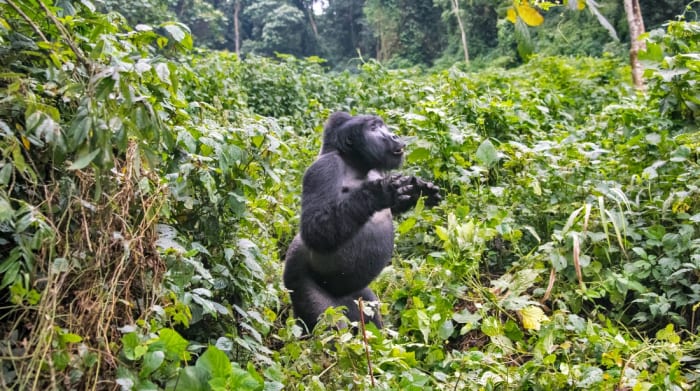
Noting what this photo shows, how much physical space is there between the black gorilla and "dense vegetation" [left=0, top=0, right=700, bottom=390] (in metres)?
0.24

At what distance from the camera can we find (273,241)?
435 centimetres

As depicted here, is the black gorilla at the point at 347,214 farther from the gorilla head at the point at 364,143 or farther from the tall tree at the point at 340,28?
the tall tree at the point at 340,28

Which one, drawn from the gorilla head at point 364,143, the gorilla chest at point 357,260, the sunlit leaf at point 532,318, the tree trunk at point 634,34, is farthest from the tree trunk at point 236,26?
the sunlit leaf at point 532,318

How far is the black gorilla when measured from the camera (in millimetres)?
3365

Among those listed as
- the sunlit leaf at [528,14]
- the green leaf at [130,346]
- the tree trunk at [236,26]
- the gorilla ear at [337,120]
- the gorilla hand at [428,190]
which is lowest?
the gorilla hand at [428,190]

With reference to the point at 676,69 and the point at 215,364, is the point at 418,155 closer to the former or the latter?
the point at 676,69

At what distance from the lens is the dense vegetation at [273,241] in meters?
2.04

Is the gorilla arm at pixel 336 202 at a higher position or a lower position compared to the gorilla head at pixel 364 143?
lower

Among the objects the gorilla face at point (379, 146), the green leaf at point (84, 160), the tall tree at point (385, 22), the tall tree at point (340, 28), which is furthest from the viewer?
the tall tree at point (340, 28)

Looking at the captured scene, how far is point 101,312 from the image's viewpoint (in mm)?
2148

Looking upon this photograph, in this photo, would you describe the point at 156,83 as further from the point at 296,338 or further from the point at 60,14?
the point at 296,338

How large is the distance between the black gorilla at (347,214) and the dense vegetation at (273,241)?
24cm

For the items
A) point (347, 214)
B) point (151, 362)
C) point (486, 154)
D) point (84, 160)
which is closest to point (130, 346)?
point (151, 362)

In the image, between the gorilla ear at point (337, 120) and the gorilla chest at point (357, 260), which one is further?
the gorilla ear at point (337, 120)
